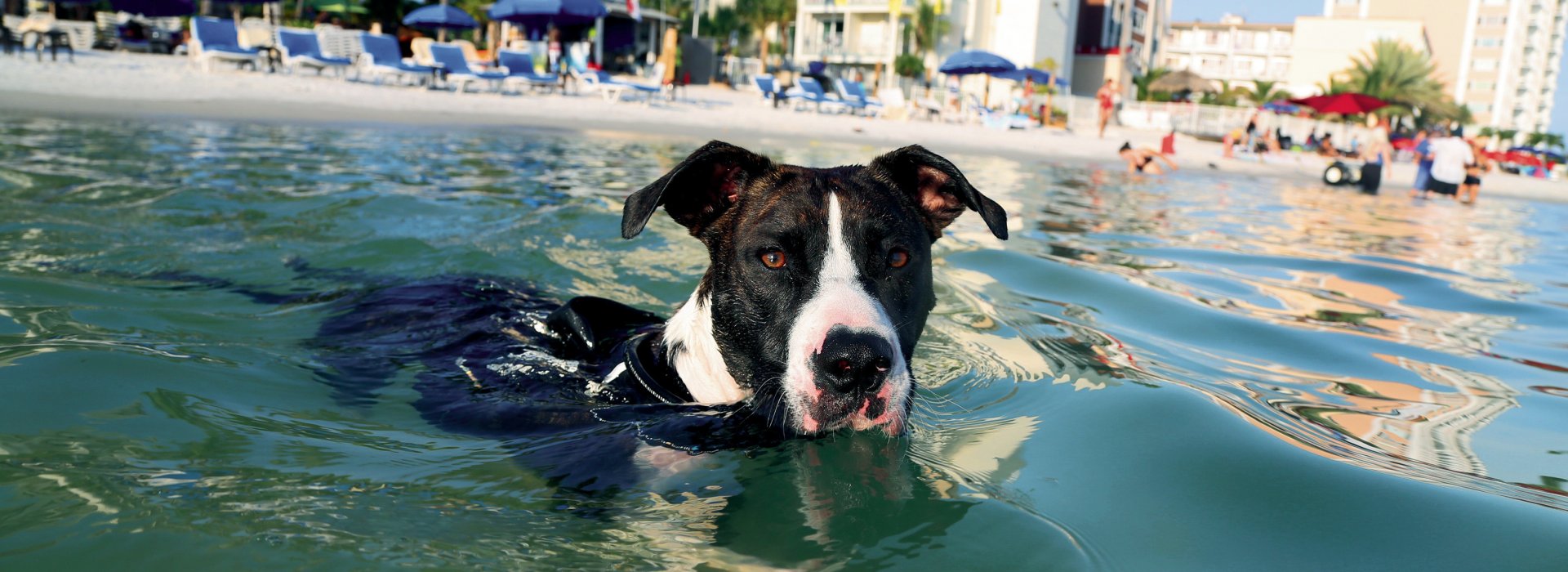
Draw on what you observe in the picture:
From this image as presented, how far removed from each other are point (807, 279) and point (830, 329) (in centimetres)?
34

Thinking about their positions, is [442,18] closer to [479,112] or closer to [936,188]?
[479,112]

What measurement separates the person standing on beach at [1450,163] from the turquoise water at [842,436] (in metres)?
12.0

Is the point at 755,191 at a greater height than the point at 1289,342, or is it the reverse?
the point at 755,191

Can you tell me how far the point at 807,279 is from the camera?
10.1 ft

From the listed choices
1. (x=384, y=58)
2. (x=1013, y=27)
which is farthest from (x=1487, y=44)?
(x=384, y=58)

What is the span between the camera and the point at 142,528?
223cm

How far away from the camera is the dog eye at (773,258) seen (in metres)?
3.15

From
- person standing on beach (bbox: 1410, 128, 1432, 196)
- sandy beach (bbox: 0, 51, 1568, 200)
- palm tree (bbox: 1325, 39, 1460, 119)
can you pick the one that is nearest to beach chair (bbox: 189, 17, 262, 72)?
sandy beach (bbox: 0, 51, 1568, 200)

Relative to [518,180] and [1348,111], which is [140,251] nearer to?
[518,180]

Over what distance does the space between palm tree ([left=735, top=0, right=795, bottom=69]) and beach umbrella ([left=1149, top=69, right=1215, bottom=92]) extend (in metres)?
23.4

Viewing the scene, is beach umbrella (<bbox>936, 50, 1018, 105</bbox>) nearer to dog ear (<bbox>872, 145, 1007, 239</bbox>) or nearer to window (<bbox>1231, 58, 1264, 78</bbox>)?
dog ear (<bbox>872, 145, 1007, 239</bbox>)

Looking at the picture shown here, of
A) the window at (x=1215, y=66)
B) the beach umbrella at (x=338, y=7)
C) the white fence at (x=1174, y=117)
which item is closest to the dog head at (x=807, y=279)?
the beach umbrella at (x=338, y=7)

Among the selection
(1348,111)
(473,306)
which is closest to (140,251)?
(473,306)

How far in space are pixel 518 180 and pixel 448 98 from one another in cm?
1353
